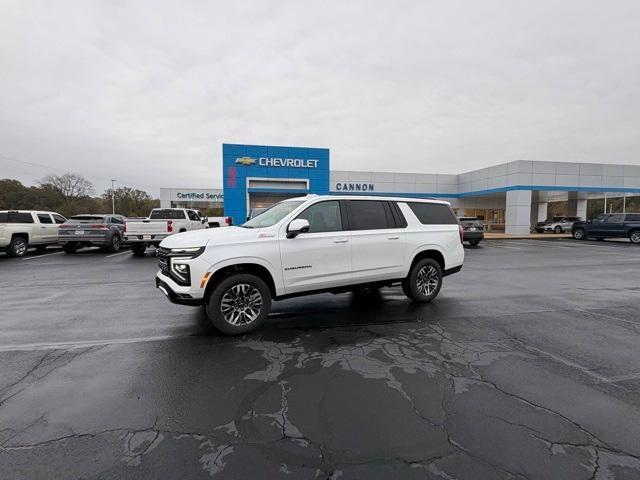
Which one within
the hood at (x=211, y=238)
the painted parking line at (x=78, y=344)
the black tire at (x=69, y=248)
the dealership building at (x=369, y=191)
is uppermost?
the dealership building at (x=369, y=191)

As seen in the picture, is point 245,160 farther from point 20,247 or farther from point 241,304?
point 241,304

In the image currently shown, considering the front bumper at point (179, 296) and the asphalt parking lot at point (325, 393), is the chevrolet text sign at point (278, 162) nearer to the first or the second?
the asphalt parking lot at point (325, 393)

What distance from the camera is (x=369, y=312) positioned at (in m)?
5.99

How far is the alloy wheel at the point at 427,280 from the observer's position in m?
6.55

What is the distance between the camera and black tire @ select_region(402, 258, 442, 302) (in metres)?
6.42

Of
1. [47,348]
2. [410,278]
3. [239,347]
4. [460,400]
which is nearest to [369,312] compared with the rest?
[410,278]

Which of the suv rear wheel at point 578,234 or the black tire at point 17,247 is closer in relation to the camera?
the black tire at point 17,247

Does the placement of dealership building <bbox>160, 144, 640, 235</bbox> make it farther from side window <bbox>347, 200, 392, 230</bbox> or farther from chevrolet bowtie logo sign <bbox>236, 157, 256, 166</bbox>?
side window <bbox>347, 200, 392, 230</bbox>

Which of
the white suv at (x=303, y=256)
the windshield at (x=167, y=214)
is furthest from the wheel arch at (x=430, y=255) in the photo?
the windshield at (x=167, y=214)

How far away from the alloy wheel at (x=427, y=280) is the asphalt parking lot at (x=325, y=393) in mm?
441

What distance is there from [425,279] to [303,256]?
2834 mm

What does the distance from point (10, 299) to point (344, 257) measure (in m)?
7.14

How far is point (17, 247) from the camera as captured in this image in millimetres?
14453

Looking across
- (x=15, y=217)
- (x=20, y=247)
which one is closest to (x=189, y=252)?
(x=20, y=247)
